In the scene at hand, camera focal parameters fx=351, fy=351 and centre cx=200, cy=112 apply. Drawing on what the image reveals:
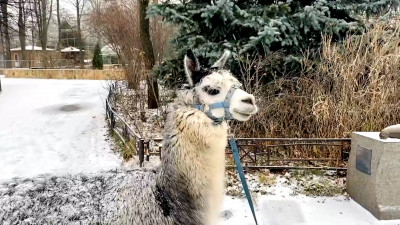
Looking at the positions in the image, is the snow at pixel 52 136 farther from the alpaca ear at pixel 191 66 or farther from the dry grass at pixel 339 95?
the dry grass at pixel 339 95

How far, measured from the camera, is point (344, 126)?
643 centimetres

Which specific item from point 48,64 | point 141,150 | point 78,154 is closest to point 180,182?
point 141,150

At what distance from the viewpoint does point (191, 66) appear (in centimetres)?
256

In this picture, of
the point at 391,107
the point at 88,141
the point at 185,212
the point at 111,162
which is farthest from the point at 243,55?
the point at 185,212

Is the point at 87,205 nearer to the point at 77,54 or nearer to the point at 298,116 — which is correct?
the point at 298,116

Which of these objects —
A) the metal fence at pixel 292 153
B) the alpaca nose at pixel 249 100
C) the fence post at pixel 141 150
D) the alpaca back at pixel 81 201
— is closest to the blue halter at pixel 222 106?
the alpaca nose at pixel 249 100

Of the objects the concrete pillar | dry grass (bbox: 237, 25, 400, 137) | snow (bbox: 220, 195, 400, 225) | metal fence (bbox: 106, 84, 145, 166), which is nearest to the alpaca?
snow (bbox: 220, 195, 400, 225)

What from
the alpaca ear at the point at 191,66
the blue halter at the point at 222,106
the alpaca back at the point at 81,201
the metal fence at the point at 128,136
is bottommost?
the metal fence at the point at 128,136

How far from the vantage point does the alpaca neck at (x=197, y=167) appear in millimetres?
2566

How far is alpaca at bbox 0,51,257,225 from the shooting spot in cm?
249

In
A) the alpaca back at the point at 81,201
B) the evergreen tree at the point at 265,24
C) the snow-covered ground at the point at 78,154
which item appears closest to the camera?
the alpaca back at the point at 81,201

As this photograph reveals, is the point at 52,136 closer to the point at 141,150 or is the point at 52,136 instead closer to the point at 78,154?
the point at 78,154

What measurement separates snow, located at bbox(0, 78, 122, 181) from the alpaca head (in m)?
2.27

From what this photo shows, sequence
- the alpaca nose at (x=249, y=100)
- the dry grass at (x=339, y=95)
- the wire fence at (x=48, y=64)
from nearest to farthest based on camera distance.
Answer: the alpaca nose at (x=249, y=100) < the dry grass at (x=339, y=95) < the wire fence at (x=48, y=64)
